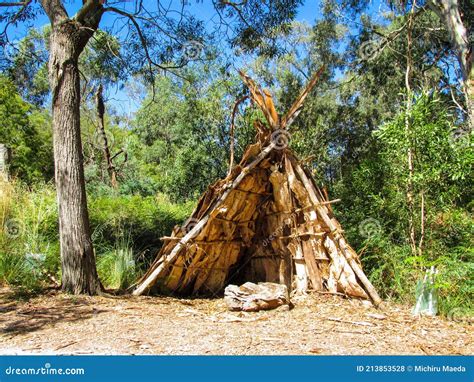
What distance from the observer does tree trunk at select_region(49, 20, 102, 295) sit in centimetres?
431

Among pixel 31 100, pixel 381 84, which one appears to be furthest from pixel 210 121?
pixel 31 100

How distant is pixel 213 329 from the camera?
3.29 meters

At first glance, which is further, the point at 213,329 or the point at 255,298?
the point at 255,298

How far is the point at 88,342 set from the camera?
115 inches

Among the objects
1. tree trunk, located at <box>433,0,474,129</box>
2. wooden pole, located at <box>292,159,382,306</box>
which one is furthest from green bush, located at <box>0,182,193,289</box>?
tree trunk, located at <box>433,0,474,129</box>

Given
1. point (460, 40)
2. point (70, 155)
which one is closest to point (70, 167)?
point (70, 155)

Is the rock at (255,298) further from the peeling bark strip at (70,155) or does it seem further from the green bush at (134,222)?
the green bush at (134,222)

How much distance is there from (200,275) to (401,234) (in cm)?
275

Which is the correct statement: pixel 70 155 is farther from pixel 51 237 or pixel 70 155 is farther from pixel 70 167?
pixel 51 237

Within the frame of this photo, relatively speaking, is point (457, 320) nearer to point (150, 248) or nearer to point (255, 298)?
point (255, 298)

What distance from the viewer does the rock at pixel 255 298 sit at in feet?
13.2

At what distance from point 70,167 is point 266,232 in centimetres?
248

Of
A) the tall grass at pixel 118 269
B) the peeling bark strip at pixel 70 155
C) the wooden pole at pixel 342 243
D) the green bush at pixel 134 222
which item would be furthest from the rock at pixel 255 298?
the green bush at pixel 134 222

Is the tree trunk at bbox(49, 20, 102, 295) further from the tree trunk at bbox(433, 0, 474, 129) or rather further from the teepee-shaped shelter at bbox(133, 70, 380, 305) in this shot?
the tree trunk at bbox(433, 0, 474, 129)
